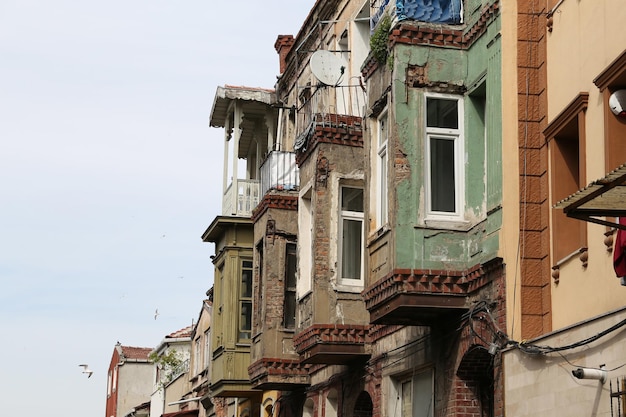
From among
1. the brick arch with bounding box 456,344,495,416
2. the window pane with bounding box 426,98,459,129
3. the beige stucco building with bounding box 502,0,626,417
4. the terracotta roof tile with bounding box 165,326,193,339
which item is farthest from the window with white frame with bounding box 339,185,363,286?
the terracotta roof tile with bounding box 165,326,193,339

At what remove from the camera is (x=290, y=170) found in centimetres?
2727

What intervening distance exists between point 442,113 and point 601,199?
6.95 m

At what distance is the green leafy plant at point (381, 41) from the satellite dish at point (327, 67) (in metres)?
4.97

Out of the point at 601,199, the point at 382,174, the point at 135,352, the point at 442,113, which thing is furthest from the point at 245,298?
the point at 135,352

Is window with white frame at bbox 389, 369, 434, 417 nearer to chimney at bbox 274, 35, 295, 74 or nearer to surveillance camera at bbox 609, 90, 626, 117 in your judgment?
surveillance camera at bbox 609, 90, 626, 117

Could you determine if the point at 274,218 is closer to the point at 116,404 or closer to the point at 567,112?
the point at 567,112

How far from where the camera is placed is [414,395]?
1909 centimetres

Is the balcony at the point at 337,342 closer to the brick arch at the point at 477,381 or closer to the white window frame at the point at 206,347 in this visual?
the brick arch at the point at 477,381

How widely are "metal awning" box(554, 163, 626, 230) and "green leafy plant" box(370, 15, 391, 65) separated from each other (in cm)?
731

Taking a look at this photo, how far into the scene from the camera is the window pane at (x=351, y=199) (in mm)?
22812

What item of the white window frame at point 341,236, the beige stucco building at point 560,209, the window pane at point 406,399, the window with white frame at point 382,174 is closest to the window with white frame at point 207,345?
the white window frame at point 341,236

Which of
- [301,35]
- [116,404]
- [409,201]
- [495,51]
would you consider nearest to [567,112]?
[495,51]

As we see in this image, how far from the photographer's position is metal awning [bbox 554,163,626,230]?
33.7ft

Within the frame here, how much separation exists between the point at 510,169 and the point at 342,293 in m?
7.28
